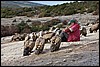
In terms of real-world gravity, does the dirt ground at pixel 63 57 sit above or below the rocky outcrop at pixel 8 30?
above

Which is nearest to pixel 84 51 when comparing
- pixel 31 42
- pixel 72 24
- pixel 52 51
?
pixel 52 51

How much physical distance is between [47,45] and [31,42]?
56.3 inches

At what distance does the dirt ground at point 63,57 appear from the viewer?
41.4 ft

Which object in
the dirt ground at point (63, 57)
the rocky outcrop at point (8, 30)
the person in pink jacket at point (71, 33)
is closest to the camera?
the dirt ground at point (63, 57)

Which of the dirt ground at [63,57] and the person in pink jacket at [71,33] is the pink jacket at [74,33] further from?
the dirt ground at [63,57]

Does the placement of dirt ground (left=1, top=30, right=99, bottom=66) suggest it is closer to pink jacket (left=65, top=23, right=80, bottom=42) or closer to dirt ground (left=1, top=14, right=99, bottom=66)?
dirt ground (left=1, top=14, right=99, bottom=66)

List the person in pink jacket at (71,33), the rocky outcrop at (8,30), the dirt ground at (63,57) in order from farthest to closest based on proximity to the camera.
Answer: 1. the rocky outcrop at (8,30)
2. the person in pink jacket at (71,33)
3. the dirt ground at (63,57)

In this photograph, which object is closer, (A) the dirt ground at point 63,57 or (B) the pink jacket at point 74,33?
(A) the dirt ground at point 63,57

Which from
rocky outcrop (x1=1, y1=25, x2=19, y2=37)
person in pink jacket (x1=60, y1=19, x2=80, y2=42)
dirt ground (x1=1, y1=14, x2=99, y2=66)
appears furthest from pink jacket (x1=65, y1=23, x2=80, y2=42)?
rocky outcrop (x1=1, y1=25, x2=19, y2=37)

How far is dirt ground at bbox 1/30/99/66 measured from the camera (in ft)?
41.4

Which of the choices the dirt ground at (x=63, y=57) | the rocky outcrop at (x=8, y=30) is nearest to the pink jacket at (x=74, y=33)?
the dirt ground at (x=63, y=57)

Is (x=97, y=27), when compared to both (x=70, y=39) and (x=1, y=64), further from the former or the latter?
(x=1, y=64)

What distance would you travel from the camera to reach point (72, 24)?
1766 cm

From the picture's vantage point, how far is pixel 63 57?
44.5 ft
